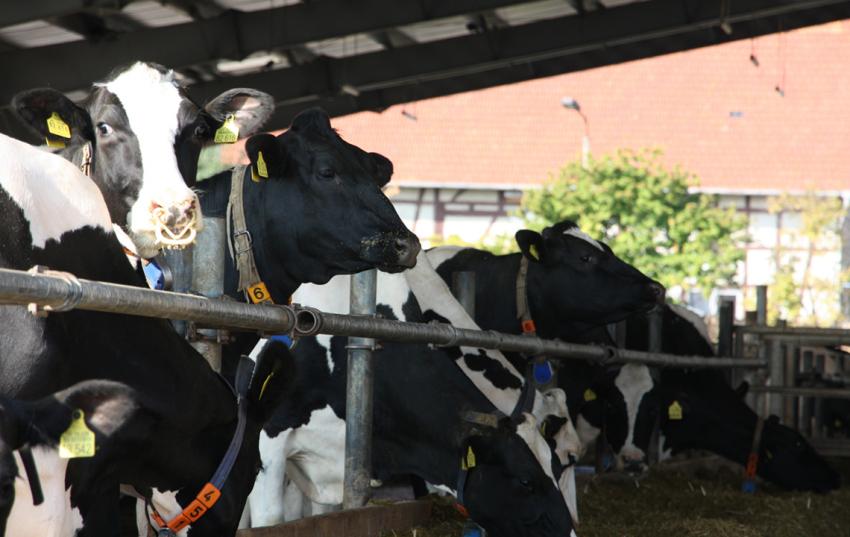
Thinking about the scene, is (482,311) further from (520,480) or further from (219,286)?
(219,286)

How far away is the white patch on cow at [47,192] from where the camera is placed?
307 centimetres

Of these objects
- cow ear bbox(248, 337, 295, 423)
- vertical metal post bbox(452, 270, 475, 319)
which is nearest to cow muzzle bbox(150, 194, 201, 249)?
cow ear bbox(248, 337, 295, 423)

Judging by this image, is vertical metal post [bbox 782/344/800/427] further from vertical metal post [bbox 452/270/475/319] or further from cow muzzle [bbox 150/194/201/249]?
cow muzzle [bbox 150/194/201/249]

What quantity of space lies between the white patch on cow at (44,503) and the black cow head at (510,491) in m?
2.54

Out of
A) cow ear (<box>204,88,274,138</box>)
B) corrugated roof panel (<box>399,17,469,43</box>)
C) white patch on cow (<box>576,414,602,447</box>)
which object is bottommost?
white patch on cow (<box>576,414,602,447</box>)

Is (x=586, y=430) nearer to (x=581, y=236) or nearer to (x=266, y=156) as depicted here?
(x=581, y=236)

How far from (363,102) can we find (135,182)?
411 inches

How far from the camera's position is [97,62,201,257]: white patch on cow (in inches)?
163

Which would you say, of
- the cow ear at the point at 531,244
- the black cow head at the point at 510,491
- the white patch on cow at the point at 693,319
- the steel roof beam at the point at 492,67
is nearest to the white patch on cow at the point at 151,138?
the black cow head at the point at 510,491

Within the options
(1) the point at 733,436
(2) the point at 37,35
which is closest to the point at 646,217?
(2) the point at 37,35

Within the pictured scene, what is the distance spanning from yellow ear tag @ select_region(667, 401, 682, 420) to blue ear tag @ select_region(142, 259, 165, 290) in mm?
5592

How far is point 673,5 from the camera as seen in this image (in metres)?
12.0

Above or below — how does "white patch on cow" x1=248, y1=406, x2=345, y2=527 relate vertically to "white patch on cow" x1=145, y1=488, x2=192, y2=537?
below

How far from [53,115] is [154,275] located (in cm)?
82
